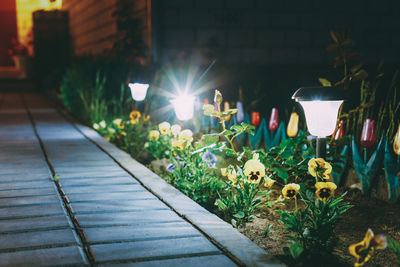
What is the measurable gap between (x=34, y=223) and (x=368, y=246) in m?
1.60

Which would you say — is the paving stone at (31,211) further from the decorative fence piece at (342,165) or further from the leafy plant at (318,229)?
the decorative fence piece at (342,165)

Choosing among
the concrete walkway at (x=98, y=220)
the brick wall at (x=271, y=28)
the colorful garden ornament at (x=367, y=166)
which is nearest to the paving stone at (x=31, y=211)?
the concrete walkway at (x=98, y=220)

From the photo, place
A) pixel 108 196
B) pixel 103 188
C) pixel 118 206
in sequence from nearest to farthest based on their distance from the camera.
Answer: pixel 118 206 < pixel 108 196 < pixel 103 188

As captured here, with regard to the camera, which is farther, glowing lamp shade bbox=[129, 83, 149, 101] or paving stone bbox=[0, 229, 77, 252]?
glowing lamp shade bbox=[129, 83, 149, 101]

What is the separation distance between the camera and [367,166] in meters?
3.04

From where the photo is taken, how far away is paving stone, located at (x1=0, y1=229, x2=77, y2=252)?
6.93ft

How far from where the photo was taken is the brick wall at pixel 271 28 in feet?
25.7

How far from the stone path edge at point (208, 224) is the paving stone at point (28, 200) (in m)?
0.60

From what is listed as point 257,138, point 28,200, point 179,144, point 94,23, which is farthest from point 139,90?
point 94,23

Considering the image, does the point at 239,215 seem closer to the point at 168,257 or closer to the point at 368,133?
the point at 168,257

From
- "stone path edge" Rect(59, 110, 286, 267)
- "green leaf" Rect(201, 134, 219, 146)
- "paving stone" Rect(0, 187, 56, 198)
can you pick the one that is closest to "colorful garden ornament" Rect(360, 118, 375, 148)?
"green leaf" Rect(201, 134, 219, 146)

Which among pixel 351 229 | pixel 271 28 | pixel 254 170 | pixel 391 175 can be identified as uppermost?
pixel 271 28

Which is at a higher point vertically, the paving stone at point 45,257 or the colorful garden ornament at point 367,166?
the colorful garden ornament at point 367,166

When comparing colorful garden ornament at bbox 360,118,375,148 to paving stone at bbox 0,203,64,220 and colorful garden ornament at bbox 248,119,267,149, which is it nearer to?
colorful garden ornament at bbox 248,119,267,149
